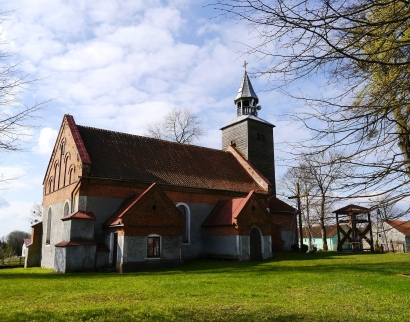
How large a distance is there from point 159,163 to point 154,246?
22.9 ft

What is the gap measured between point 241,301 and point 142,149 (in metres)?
18.0

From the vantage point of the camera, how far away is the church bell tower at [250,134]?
107 feet

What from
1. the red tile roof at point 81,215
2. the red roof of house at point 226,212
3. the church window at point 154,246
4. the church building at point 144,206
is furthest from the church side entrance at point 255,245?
the red tile roof at point 81,215

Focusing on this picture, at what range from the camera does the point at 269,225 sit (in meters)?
24.7

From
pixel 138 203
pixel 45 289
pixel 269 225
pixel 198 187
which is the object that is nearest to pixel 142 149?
pixel 198 187

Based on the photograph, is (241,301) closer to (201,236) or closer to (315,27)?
(315,27)

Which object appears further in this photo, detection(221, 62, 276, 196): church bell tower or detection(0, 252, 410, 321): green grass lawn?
detection(221, 62, 276, 196): church bell tower

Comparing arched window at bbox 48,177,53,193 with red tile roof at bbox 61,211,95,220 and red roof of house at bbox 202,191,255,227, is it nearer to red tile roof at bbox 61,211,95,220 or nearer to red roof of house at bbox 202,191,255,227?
red tile roof at bbox 61,211,95,220

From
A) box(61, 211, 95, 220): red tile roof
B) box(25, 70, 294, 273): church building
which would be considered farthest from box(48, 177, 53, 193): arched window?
box(61, 211, 95, 220): red tile roof

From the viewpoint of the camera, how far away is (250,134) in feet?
108

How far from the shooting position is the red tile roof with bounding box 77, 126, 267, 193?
22984mm

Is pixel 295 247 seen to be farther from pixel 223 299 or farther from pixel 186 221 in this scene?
pixel 223 299

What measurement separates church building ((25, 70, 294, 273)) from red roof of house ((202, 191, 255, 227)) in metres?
0.09

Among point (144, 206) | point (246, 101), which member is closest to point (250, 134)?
point (246, 101)
